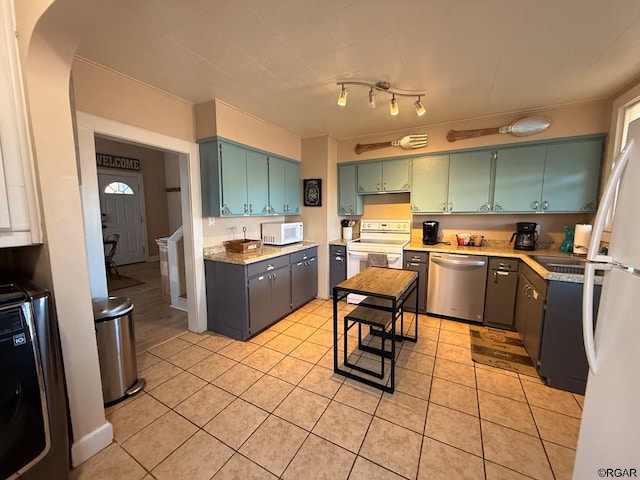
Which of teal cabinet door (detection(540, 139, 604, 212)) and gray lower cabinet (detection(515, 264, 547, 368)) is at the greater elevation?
teal cabinet door (detection(540, 139, 604, 212))

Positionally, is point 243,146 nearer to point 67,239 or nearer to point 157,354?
point 67,239

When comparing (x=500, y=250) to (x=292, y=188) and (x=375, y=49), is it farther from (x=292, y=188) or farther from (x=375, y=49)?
(x=292, y=188)

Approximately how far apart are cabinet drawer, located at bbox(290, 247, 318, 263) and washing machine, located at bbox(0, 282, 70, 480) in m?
2.46

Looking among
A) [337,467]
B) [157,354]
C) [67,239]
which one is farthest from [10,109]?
[337,467]

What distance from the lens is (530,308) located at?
2.54 m

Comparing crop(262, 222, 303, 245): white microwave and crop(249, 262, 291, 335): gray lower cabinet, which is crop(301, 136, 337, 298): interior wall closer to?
crop(262, 222, 303, 245): white microwave

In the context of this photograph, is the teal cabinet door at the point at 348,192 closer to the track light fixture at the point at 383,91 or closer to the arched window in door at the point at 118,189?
the track light fixture at the point at 383,91

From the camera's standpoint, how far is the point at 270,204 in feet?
11.8

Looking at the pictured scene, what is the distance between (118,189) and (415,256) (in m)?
6.93

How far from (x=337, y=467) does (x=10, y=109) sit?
252 centimetres

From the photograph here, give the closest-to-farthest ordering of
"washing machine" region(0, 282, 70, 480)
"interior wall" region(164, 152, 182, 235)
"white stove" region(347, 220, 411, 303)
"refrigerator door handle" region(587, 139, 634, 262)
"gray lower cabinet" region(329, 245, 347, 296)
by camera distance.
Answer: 1. "refrigerator door handle" region(587, 139, 634, 262)
2. "washing machine" region(0, 282, 70, 480)
3. "white stove" region(347, 220, 411, 303)
4. "gray lower cabinet" region(329, 245, 347, 296)
5. "interior wall" region(164, 152, 182, 235)

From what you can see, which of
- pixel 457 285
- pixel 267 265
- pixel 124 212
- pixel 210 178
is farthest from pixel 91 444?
pixel 124 212

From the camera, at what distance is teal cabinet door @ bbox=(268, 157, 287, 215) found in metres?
3.58

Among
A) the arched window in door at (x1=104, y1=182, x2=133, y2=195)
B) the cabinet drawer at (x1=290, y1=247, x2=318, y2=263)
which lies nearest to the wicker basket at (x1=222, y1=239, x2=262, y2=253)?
the cabinet drawer at (x1=290, y1=247, x2=318, y2=263)
